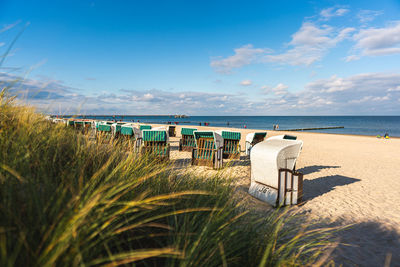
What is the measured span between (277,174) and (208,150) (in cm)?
321

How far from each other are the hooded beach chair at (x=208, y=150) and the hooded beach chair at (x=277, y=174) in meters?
2.29

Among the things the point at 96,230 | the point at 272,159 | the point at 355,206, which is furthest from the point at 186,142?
the point at 96,230

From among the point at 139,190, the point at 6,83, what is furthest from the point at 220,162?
the point at 6,83

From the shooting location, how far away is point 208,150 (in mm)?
7297

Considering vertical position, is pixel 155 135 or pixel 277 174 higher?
pixel 155 135

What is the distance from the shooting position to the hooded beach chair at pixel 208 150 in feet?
23.4

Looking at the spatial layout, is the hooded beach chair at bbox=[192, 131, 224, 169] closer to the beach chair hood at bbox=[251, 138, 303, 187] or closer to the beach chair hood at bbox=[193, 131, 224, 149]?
the beach chair hood at bbox=[193, 131, 224, 149]

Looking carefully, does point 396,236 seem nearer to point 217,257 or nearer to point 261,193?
point 261,193

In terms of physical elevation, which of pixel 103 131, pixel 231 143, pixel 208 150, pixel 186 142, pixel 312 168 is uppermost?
pixel 103 131

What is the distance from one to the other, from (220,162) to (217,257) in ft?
19.0

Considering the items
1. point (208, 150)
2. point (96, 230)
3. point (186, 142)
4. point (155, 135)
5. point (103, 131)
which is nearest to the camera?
point (96, 230)

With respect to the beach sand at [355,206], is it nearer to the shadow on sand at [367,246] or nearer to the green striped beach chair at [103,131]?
the shadow on sand at [367,246]

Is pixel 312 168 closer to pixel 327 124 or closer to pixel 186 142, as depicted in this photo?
pixel 186 142

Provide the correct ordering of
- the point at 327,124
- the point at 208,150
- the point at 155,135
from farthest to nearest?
the point at 327,124 → the point at 155,135 → the point at 208,150
